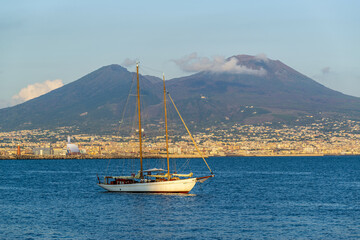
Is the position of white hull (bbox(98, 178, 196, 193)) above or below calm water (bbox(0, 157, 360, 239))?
above

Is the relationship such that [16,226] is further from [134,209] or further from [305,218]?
[305,218]

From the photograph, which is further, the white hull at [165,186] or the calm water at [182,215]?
the white hull at [165,186]

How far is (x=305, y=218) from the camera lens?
5409cm

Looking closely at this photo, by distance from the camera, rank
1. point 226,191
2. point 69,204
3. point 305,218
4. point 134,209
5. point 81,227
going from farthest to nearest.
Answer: point 226,191, point 69,204, point 134,209, point 305,218, point 81,227

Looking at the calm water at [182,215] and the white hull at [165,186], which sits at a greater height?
the white hull at [165,186]

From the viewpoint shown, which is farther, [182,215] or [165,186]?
[165,186]

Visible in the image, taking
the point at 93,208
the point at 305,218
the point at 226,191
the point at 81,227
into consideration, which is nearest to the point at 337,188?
the point at 226,191

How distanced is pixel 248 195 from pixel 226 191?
6.42 m

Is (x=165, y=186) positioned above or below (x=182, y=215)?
above

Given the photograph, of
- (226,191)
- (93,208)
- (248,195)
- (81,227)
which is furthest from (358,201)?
(81,227)

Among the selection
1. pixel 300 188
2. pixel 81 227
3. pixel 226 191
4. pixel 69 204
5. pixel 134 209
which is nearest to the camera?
pixel 81 227

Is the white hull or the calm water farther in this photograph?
the white hull

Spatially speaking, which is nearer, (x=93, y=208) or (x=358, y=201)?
(x=93, y=208)

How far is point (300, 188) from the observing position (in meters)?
88.9
